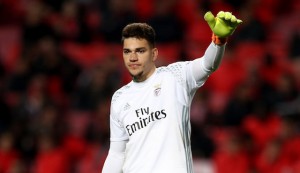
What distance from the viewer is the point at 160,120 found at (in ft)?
15.9

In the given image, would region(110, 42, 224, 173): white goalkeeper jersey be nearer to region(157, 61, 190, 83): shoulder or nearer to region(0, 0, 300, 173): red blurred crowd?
region(157, 61, 190, 83): shoulder

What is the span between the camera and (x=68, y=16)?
1165 cm

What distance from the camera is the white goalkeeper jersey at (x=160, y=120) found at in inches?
190

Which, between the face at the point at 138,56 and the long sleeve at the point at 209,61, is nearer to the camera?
the long sleeve at the point at 209,61

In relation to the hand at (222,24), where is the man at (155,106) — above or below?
below

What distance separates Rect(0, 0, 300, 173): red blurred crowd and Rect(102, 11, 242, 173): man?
3.68 metres

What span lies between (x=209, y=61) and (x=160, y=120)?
0.49 meters

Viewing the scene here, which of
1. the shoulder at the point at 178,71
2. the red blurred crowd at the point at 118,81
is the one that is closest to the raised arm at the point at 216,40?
the shoulder at the point at 178,71

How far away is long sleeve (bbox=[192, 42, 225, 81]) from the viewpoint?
4.67m

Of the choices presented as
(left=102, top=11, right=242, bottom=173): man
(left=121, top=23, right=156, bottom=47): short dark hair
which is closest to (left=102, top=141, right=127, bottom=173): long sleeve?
(left=102, top=11, right=242, bottom=173): man

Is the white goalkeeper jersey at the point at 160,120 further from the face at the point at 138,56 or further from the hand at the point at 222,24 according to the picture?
the hand at the point at 222,24

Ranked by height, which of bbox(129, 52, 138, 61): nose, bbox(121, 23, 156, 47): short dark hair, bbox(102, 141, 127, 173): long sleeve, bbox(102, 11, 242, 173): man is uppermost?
bbox(121, 23, 156, 47): short dark hair

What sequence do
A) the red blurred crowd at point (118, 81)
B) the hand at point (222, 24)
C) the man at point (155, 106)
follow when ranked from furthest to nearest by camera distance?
the red blurred crowd at point (118, 81) → the man at point (155, 106) → the hand at point (222, 24)

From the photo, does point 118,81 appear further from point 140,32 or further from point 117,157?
point 140,32
